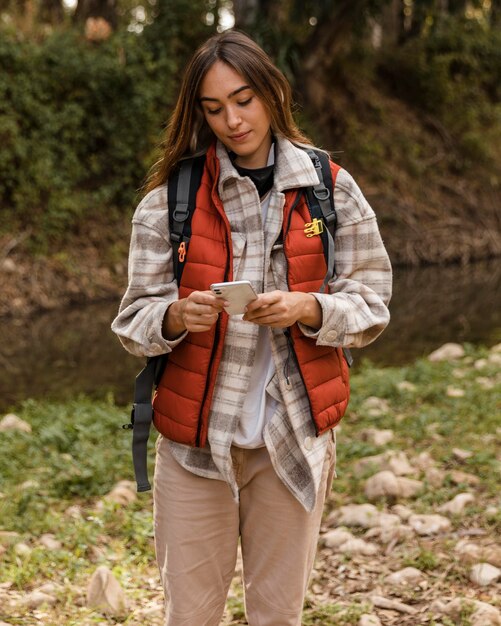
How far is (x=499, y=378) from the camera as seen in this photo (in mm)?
6430

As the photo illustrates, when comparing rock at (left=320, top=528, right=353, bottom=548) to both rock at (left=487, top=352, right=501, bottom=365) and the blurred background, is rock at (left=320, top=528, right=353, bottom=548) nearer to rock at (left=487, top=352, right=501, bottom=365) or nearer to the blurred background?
the blurred background

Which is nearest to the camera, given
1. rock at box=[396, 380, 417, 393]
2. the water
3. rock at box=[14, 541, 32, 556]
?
rock at box=[14, 541, 32, 556]

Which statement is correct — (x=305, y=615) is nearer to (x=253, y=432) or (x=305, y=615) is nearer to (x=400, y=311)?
(x=253, y=432)

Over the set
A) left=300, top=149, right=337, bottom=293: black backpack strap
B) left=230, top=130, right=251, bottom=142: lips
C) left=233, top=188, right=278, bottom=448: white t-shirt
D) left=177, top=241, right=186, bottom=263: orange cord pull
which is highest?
left=230, top=130, right=251, bottom=142: lips

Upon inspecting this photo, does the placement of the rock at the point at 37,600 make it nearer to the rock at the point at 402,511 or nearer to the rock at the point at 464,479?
the rock at the point at 402,511

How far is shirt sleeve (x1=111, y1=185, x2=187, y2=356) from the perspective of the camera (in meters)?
2.16

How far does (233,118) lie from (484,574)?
204 centimetres

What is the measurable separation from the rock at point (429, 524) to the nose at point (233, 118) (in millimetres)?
2277

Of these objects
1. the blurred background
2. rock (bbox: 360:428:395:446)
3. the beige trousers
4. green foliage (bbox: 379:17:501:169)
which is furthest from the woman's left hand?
green foliage (bbox: 379:17:501:169)

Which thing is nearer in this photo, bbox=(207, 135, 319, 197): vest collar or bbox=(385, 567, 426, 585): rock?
bbox=(207, 135, 319, 197): vest collar

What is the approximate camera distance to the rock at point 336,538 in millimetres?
3740

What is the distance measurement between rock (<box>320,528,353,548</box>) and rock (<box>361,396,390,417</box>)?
189 cm

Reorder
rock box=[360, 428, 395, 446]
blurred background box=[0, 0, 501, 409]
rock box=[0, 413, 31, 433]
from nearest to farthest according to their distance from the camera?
rock box=[360, 428, 395, 446] < rock box=[0, 413, 31, 433] < blurred background box=[0, 0, 501, 409]

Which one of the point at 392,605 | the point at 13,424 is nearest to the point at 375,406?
the point at 13,424
